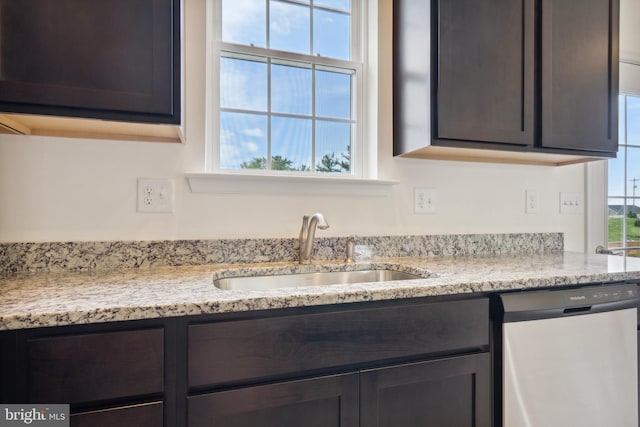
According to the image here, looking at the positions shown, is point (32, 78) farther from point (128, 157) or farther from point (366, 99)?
point (366, 99)

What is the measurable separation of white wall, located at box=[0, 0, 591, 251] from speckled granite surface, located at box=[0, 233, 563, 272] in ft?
0.14

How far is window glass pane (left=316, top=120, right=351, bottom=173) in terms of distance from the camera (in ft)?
5.42

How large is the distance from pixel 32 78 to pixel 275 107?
86cm

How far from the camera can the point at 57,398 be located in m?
0.73

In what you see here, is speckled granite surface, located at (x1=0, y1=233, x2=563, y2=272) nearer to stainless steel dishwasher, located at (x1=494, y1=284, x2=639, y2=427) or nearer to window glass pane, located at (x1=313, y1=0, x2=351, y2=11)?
stainless steel dishwasher, located at (x1=494, y1=284, x2=639, y2=427)

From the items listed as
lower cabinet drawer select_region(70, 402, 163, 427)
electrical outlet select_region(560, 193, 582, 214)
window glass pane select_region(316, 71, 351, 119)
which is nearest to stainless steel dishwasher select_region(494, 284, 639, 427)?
electrical outlet select_region(560, 193, 582, 214)

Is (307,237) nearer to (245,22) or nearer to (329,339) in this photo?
(329,339)

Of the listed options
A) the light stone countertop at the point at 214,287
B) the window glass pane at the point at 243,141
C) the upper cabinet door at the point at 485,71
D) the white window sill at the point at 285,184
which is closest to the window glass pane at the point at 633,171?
the light stone countertop at the point at 214,287

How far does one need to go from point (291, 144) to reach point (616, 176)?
196 cm

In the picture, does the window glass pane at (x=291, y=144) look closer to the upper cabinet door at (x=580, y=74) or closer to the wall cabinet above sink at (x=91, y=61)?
the wall cabinet above sink at (x=91, y=61)

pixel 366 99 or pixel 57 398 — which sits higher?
pixel 366 99

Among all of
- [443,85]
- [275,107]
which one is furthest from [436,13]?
[275,107]

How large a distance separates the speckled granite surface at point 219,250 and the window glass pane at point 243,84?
608 mm

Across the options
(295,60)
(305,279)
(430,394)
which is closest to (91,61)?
(295,60)
